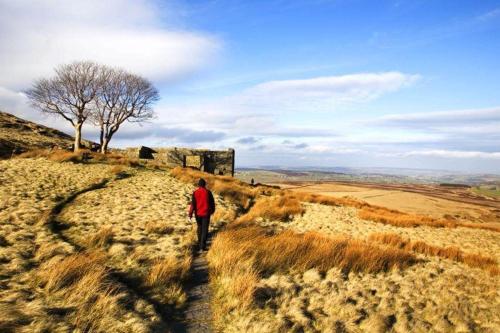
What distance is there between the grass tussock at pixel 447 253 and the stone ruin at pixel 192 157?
27.8 meters

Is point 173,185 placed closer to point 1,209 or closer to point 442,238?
point 1,209

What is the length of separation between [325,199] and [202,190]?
2223 centimetres

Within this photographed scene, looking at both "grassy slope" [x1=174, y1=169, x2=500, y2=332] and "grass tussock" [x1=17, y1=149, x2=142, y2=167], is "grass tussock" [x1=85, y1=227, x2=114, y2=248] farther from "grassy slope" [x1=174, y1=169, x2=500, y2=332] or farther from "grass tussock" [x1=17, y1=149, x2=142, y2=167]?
"grass tussock" [x1=17, y1=149, x2=142, y2=167]

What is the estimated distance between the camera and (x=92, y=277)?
670 cm

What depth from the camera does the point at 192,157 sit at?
41.1 metres

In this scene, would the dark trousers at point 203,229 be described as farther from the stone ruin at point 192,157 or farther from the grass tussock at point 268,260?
the stone ruin at point 192,157

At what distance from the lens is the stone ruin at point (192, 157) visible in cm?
4075

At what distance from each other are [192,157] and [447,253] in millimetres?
31832

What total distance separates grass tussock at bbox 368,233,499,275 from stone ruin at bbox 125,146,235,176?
1096 inches

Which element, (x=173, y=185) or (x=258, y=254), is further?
(x=173, y=185)

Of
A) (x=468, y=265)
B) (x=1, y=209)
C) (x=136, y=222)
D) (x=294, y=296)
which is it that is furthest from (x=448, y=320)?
(x=1, y=209)

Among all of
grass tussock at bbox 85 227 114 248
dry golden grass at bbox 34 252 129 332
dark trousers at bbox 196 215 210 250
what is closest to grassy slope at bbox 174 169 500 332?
dark trousers at bbox 196 215 210 250

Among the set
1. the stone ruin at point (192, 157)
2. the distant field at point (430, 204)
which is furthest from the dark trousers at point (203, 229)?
the distant field at point (430, 204)

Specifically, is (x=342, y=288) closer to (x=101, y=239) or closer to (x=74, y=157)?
(x=101, y=239)
